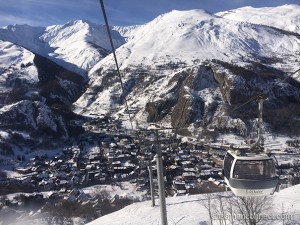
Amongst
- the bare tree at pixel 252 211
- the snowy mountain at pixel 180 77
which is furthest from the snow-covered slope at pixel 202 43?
the bare tree at pixel 252 211

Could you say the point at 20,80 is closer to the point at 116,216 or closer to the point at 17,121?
the point at 17,121

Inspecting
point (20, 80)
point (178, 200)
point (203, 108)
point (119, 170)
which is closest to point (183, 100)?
point (203, 108)

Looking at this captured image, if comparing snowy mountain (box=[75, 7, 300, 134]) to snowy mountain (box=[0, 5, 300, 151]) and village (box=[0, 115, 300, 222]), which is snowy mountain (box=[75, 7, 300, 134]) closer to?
snowy mountain (box=[0, 5, 300, 151])

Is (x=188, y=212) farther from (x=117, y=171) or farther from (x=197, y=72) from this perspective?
(x=197, y=72)

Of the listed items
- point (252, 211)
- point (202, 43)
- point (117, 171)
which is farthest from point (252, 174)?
point (202, 43)

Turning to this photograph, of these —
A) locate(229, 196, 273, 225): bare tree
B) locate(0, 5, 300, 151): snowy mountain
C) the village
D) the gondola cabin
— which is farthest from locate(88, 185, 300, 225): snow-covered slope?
the gondola cabin

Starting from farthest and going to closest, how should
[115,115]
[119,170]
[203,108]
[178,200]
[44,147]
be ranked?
[115,115] → [203,108] → [44,147] → [119,170] → [178,200]

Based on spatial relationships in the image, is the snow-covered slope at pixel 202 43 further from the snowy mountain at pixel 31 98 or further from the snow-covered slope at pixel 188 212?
Answer: the snow-covered slope at pixel 188 212
